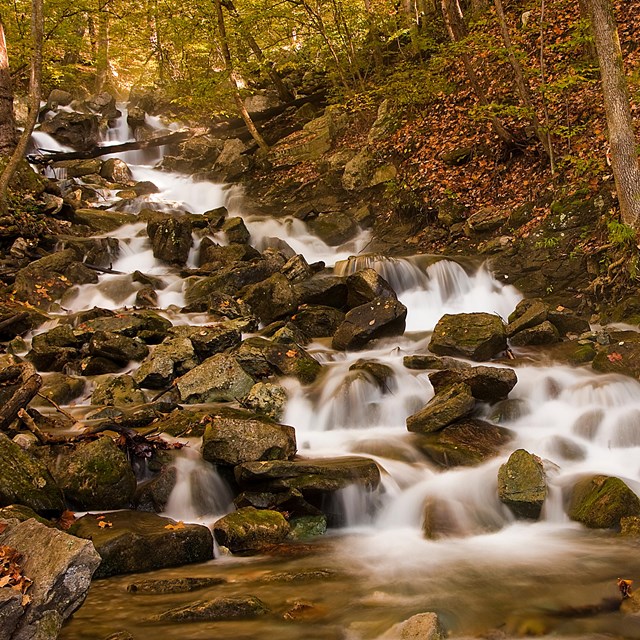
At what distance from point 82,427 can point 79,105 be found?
2261cm

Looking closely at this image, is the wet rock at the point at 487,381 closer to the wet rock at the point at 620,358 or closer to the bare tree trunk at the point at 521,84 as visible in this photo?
the wet rock at the point at 620,358

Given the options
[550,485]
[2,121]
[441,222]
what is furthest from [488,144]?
[2,121]

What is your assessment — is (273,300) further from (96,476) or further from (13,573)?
(13,573)

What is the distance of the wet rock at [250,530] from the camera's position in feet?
16.4

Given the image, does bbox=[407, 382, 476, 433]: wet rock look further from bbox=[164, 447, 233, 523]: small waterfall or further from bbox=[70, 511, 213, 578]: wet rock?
bbox=[70, 511, 213, 578]: wet rock

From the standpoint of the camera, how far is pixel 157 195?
61.8ft

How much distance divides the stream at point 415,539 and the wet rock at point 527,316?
622mm

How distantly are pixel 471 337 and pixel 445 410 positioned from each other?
223 centimetres

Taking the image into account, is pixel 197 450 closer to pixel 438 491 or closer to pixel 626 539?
pixel 438 491

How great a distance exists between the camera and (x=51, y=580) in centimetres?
282

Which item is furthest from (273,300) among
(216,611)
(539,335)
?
(216,611)

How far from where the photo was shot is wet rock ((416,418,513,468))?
6.44 meters

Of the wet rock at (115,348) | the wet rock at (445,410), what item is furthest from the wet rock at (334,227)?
the wet rock at (445,410)

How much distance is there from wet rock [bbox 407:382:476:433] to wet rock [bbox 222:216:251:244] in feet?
30.2
